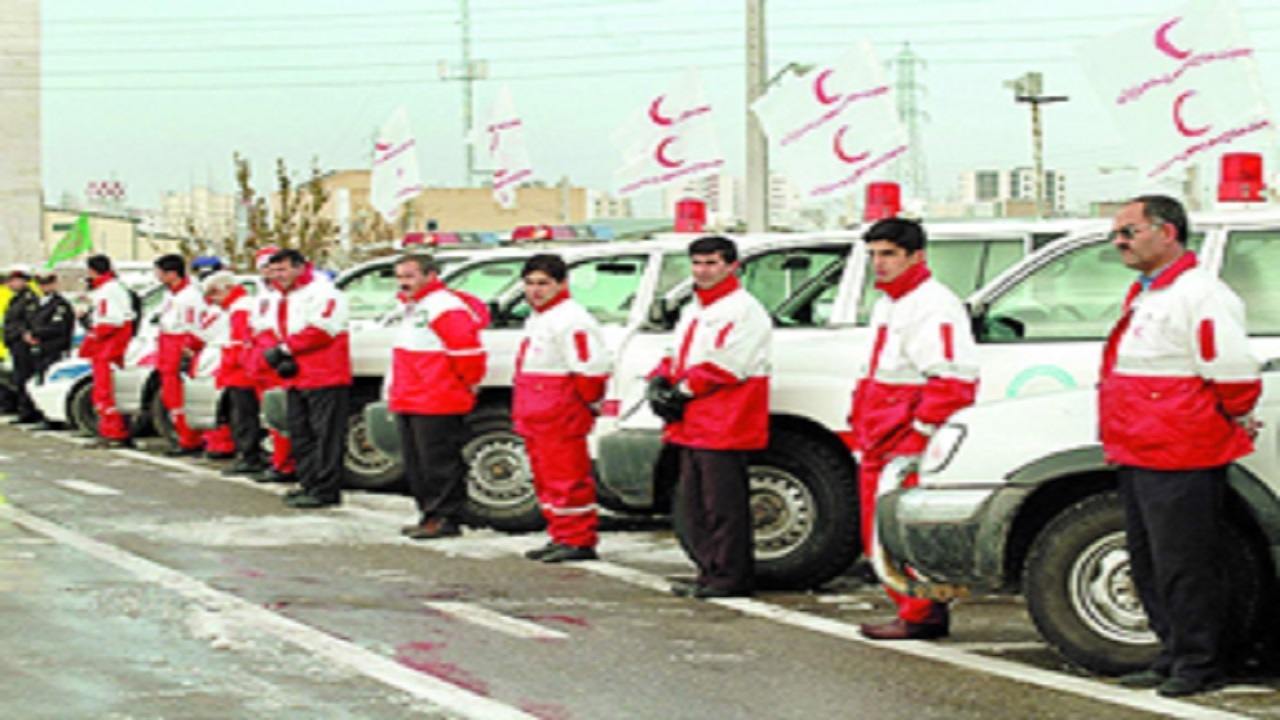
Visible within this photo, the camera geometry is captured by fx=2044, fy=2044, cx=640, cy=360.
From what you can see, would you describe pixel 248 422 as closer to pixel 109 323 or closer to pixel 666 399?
pixel 109 323

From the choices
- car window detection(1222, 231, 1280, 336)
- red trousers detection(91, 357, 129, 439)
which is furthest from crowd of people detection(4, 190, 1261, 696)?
red trousers detection(91, 357, 129, 439)

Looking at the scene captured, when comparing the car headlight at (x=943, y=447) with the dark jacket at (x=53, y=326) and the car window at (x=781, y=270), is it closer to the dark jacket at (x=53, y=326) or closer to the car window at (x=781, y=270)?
the car window at (x=781, y=270)

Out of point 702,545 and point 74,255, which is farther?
point 74,255

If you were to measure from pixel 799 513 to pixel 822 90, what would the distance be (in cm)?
723

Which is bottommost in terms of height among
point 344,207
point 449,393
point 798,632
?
point 798,632

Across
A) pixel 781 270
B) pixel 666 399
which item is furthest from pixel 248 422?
pixel 666 399

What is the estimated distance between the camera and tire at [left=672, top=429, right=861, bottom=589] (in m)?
9.84

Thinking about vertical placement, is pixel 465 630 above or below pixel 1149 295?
below

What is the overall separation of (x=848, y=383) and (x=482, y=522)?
3.35m

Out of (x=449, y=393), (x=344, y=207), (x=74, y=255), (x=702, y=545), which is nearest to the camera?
(x=702, y=545)

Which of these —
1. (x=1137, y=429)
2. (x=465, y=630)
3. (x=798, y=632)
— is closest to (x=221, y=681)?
(x=465, y=630)

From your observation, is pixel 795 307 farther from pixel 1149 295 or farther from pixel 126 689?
pixel 126 689

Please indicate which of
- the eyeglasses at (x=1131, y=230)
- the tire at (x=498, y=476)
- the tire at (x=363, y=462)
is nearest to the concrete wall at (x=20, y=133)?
the tire at (x=363, y=462)

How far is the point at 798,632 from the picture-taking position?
335 inches
